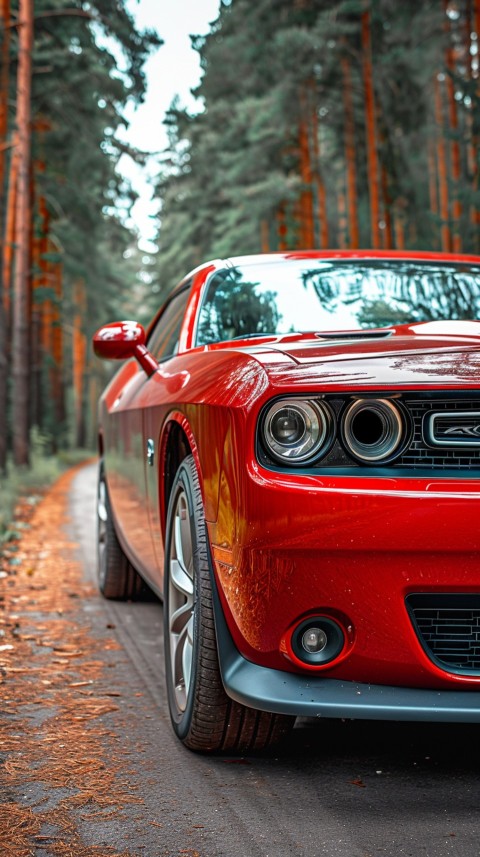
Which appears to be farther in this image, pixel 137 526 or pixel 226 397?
pixel 137 526

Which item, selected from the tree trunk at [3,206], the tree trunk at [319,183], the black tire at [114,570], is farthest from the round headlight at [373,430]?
the tree trunk at [319,183]

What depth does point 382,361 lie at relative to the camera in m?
2.70

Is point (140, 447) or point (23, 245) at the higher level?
point (23, 245)

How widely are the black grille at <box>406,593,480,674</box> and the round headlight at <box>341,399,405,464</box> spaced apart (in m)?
0.41

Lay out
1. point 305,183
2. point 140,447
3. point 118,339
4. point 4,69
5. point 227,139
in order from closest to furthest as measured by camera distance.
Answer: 1. point 118,339
2. point 140,447
3. point 4,69
4. point 305,183
5. point 227,139

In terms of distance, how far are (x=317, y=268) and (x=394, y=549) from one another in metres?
2.00

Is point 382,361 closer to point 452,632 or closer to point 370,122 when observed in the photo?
point 452,632

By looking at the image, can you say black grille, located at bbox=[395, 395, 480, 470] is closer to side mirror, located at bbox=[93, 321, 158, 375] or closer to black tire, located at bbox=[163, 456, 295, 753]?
black tire, located at bbox=[163, 456, 295, 753]

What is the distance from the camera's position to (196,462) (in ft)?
10.1

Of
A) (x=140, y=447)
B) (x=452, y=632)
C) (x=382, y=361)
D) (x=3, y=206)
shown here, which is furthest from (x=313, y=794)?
(x=3, y=206)

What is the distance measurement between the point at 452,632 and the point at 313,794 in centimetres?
59

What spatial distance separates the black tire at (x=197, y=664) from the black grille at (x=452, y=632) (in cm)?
58

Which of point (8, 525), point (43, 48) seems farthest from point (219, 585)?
point (43, 48)

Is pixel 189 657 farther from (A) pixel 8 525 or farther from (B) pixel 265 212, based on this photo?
(B) pixel 265 212
